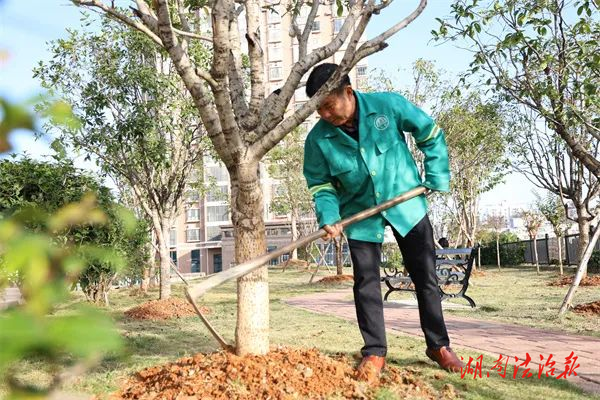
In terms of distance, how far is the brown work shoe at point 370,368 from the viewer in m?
3.42

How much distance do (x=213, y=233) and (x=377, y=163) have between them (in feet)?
208

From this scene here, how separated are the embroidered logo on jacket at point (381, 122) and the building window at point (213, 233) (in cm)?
6286

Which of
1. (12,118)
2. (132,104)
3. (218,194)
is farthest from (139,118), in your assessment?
(218,194)

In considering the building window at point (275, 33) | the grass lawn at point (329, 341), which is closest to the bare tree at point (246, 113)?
the grass lawn at point (329, 341)

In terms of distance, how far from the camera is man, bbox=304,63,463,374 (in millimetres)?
3566

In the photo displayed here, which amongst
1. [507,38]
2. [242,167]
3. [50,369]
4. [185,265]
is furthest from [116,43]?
[185,265]

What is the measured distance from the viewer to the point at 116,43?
507 inches

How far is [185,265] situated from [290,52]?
87.3 ft

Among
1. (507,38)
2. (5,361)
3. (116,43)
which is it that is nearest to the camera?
(5,361)

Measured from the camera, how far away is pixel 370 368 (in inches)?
136

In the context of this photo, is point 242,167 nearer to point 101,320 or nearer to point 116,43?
point 101,320

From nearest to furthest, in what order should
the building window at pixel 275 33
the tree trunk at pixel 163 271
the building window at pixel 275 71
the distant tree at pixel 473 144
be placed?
the tree trunk at pixel 163 271, the distant tree at pixel 473 144, the building window at pixel 275 33, the building window at pixel 275 71

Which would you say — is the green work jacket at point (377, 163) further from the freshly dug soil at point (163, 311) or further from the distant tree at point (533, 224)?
the distant tree at point (533, 224)

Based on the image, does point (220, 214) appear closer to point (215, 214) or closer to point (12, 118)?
point (215, 214)
